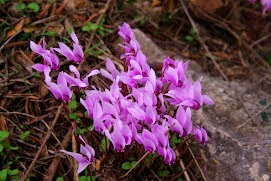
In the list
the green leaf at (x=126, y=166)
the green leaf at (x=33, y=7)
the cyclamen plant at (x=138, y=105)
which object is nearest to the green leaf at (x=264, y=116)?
the cyclamen plant at (x=138, y=105)

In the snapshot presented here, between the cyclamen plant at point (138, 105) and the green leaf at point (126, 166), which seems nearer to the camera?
the cyclamen plant at point (138, 105)

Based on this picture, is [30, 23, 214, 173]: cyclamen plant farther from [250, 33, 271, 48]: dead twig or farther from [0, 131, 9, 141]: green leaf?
[250, 33, 271, 48]: dead twig

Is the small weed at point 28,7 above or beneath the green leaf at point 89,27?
above

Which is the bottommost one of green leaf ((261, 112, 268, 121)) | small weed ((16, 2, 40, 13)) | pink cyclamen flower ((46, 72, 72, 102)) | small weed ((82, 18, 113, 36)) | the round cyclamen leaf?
green leaf ((261, 112, 268, 121))

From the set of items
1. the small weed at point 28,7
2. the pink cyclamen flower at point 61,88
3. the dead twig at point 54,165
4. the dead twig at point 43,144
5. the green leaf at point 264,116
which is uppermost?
the pink cyclamen flower at point 61,88

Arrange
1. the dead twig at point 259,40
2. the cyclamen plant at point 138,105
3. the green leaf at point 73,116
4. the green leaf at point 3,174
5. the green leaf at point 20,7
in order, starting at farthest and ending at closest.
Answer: the dead twig at point 259,40 < the green leaf at point 20,7 < the green leaf at point 73,116 < the green leaf at point 3,174 < the cyclamen plant at point 138,105

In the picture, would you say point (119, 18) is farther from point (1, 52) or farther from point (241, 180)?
point (241, 180)

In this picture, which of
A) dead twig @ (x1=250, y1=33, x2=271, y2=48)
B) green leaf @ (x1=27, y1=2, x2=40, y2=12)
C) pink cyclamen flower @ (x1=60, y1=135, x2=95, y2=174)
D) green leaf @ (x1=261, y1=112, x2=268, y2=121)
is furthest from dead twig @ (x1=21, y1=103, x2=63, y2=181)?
dead twig @ (x1=250, y1=33, x2=271, y2=48)

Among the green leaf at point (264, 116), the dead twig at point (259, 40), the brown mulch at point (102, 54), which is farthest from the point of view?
the dead twig at point (259, 40)

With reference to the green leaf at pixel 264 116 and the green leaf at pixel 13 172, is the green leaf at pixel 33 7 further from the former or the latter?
the green leaf at pixel 264 116
